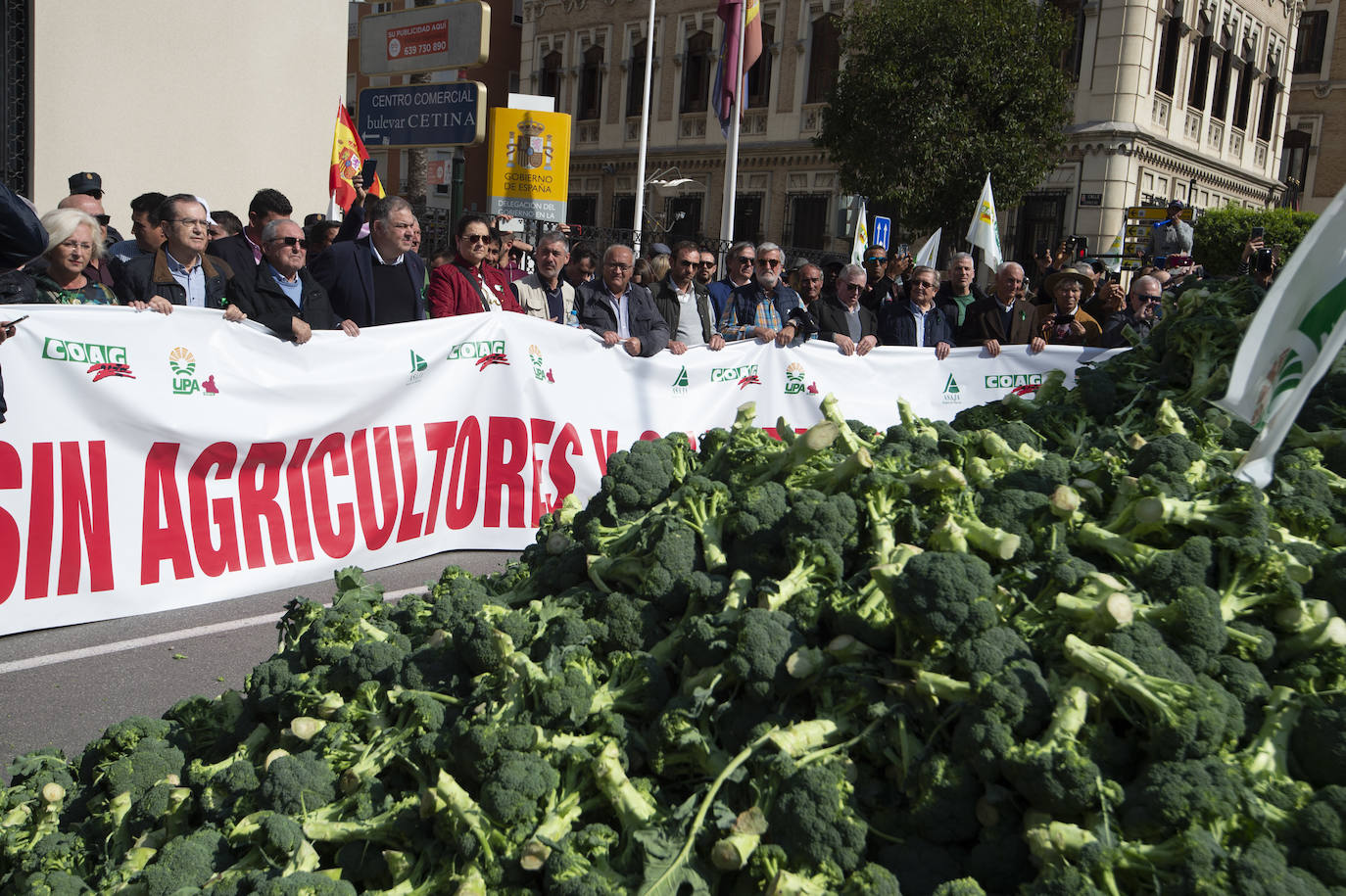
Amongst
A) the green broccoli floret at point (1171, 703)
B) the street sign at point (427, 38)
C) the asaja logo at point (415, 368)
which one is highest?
the street sign at point (427, 38)

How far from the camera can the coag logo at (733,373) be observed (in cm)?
825

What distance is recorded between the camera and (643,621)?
8.93 ft

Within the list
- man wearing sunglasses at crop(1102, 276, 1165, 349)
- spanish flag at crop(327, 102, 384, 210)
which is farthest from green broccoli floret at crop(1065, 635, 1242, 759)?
spanish flag at crop(327, 102, 384, 210)

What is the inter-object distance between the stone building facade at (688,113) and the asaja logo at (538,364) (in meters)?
23.7

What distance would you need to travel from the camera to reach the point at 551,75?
149ft

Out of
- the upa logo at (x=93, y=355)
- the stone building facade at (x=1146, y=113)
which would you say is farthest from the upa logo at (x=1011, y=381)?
the stone building facade at (x=1146, y=113)

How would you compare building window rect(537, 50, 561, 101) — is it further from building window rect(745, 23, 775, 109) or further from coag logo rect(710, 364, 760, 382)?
coag logo rect(710, 364, 760, 382)

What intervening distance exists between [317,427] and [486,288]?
1820 millimetres

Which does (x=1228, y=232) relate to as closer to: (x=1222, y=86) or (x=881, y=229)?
(x=1222, y=86)

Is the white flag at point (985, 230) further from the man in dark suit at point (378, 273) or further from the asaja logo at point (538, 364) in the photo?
the man in dark suit at point (378, 273)

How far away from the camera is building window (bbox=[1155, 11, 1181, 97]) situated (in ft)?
105

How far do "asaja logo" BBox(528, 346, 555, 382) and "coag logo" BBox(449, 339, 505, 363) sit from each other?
21 centimetres

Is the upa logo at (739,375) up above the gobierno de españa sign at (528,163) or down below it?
below

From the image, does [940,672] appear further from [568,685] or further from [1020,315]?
[1020,315]
